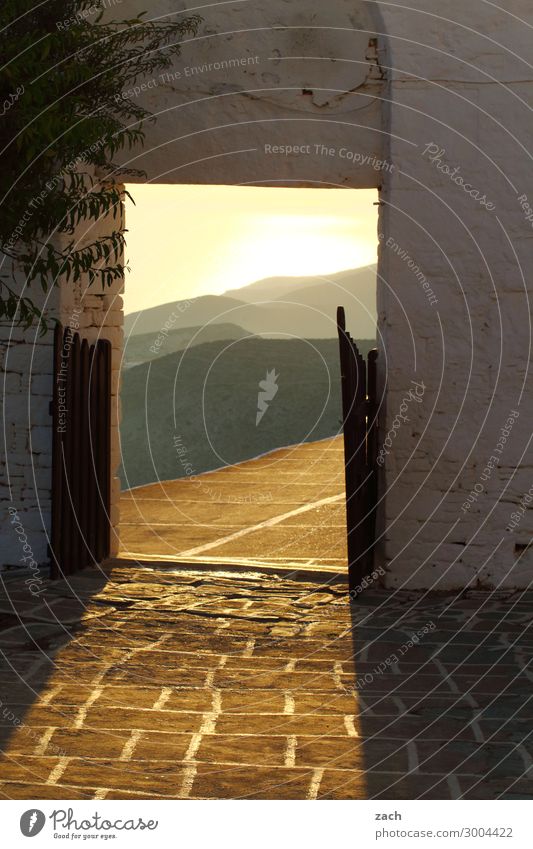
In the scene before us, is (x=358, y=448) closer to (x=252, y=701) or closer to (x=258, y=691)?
(x=258, y=691)

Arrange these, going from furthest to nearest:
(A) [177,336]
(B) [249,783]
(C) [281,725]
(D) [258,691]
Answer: (A) [177,336]
(D) [258,691]
(C) [281,725]
(B) [249,783]

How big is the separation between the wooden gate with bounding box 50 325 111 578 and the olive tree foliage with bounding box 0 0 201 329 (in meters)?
0.47

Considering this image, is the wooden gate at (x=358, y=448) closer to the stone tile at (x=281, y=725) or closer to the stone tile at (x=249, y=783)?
the stone tile at (x=281, y=725)

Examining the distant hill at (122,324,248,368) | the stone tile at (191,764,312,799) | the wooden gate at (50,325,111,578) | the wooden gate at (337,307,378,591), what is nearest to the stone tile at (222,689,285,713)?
the stone tile at (191,764,312,799)

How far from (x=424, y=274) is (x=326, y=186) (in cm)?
92

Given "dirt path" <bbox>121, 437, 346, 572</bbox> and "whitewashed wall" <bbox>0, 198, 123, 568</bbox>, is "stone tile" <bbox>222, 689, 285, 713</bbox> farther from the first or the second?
"dirt path" <bbox>121, 437, 346, 572</bbox>

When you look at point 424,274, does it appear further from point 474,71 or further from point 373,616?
point 373,616

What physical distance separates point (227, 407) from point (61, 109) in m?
20.3

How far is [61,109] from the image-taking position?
6.55 meters

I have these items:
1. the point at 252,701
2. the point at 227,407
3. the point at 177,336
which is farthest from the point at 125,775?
the point at 177,336

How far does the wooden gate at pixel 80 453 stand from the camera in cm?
794

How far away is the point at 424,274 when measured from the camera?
308 inches

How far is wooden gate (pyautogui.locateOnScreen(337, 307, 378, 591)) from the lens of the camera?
7.60 metres

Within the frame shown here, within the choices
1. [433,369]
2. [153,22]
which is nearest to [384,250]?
[433,369]
